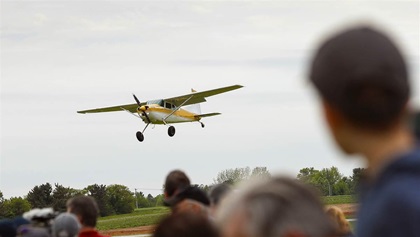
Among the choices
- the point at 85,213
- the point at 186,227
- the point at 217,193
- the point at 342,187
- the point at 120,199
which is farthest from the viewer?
the point at 342,187

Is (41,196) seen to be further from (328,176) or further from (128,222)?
(328,176)

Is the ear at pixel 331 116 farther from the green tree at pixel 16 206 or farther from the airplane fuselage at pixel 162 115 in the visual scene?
the green tree at pixel 16 206

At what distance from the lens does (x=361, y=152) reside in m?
2.25

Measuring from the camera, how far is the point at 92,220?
694 cm

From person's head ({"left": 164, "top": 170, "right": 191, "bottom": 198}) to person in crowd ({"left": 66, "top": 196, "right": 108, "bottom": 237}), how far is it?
1.79ft

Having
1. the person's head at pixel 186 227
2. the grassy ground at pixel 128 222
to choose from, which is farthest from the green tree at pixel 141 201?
the person's head at pixel 186 227

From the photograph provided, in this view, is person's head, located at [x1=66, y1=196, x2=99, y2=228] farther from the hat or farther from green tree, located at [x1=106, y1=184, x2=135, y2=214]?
green tree, located at [x1=106, y1=184, x2=135, y2=214]

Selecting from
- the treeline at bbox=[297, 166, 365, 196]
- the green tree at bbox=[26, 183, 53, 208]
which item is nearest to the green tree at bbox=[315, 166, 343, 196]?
the treeline at bbox=[297, 166, 365, 196]

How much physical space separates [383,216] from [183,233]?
Answer: 717 mm

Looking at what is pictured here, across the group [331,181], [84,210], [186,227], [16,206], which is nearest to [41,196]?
[16,206]

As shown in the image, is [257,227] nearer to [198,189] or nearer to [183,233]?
[183,233]

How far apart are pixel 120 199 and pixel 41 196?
10.9 m

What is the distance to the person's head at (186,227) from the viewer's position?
267 cm

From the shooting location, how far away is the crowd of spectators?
2.04 meters
